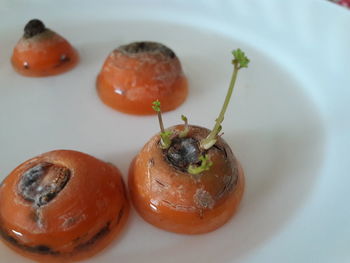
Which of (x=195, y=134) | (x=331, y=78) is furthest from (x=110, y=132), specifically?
(x=331, y=78)

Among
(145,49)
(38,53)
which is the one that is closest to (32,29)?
(38,53)

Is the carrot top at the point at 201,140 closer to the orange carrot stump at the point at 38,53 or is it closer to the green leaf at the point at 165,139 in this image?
the green leaf at the point at 165,139

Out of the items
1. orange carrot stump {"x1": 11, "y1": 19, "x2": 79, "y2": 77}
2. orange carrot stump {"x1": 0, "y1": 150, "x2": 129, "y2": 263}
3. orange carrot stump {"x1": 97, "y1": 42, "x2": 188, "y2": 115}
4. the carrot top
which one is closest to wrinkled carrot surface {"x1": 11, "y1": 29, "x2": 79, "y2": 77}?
orange carrot stump {"x1": 11, "y1": 19, "x2": 79, "y2": 77}

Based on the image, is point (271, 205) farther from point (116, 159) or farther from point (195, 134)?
point (116, 159)

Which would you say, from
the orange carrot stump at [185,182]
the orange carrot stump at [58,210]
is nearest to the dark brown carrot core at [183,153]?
the orange carrot stump at [185,182]

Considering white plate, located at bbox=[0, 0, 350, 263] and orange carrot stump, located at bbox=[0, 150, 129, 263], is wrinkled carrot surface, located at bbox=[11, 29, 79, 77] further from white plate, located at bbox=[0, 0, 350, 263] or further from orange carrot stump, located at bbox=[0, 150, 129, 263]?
orange carrot stump, located at bbox=[0, 150, 129, 263]

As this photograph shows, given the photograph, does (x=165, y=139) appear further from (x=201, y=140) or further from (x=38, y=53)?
(x=38, y=53)

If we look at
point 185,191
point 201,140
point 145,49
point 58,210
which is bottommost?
point 58,210
